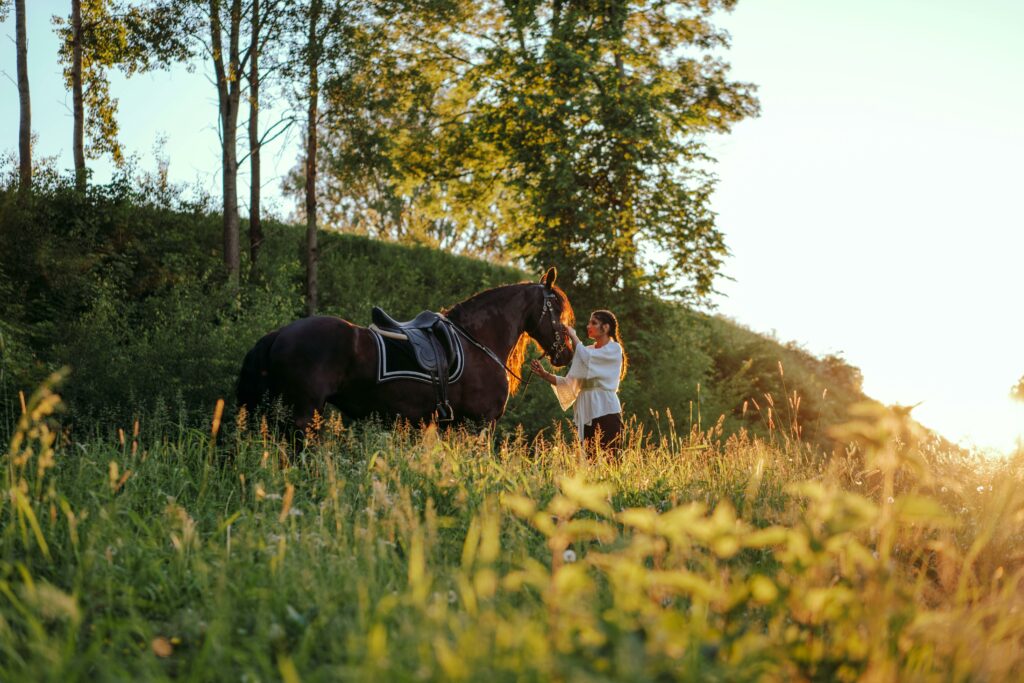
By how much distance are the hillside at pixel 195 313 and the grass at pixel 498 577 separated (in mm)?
2148

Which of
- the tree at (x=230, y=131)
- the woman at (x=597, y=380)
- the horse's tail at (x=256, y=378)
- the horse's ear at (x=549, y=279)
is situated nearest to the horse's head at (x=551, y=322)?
the horse's ear at (x=549, y=279)

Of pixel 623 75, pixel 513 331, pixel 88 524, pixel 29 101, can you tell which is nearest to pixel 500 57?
pixel 623 75

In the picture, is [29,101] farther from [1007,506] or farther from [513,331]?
[1007,506]

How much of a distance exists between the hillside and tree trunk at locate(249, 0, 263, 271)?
16.0 inches

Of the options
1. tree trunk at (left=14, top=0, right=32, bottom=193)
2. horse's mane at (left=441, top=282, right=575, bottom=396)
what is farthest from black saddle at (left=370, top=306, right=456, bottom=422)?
tree trunk at (left=14, top=0, right=32, bottom=193)

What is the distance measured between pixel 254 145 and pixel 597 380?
1056cm

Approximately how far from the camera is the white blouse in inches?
373

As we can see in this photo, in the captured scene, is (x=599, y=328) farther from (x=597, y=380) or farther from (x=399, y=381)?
(x=399, y=381)

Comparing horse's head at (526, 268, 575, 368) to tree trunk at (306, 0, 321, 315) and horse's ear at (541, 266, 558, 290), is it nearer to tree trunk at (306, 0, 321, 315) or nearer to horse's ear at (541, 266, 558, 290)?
horse's ear at (541, 266, 558, 290)

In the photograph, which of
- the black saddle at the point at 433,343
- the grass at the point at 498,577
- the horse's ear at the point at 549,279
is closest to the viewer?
the grass at the point at 498,577

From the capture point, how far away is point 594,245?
20.4m

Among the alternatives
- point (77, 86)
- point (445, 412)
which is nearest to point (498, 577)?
point (445, 412)

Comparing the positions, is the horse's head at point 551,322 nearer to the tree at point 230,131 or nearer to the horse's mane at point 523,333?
the horse's mane at point 523,333

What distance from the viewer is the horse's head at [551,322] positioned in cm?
952
